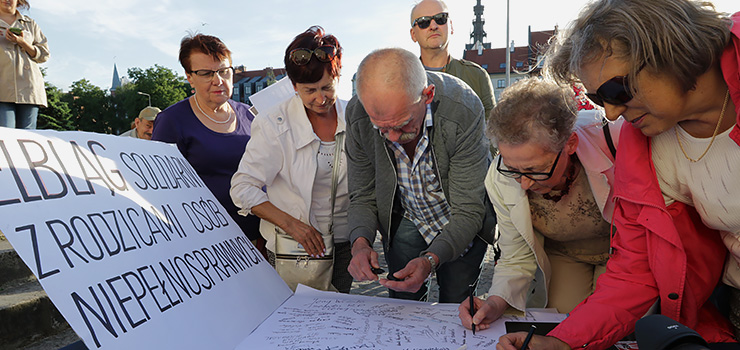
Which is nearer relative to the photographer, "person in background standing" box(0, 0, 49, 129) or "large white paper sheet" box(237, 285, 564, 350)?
"large white paper sheet" box(237, 285, 564, 350)

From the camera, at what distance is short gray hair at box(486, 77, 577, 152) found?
5.57 feet

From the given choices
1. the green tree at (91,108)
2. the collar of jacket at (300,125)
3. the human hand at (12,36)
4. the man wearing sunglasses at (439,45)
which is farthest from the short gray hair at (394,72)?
the green tree at (91,108)

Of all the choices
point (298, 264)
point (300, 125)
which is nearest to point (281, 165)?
point (300, 125)

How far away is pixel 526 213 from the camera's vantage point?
73.7 inches

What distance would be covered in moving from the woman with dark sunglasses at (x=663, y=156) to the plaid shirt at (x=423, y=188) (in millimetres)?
720

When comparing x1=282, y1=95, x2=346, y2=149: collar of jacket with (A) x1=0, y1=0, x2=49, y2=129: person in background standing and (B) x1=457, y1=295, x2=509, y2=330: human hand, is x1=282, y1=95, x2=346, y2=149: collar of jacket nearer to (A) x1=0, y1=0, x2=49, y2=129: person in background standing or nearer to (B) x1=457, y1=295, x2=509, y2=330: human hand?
(B) x1=457, y1=295, x2=509, y2=330: human hand

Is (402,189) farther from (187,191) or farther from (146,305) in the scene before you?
(146,305)

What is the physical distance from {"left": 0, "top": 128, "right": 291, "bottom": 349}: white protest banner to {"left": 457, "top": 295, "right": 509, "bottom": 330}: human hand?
0.72 metres

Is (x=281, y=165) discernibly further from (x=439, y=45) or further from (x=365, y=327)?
Result: (x=439, y=45)

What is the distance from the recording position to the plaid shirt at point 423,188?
2201mm

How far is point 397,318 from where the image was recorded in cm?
182

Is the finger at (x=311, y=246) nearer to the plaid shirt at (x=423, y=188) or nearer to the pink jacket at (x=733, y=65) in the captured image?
the plaid shirt at (x=423, y=188)

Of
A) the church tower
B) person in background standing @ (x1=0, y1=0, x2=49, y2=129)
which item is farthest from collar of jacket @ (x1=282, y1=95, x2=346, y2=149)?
the church tower

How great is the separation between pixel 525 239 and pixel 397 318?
0.55 m
